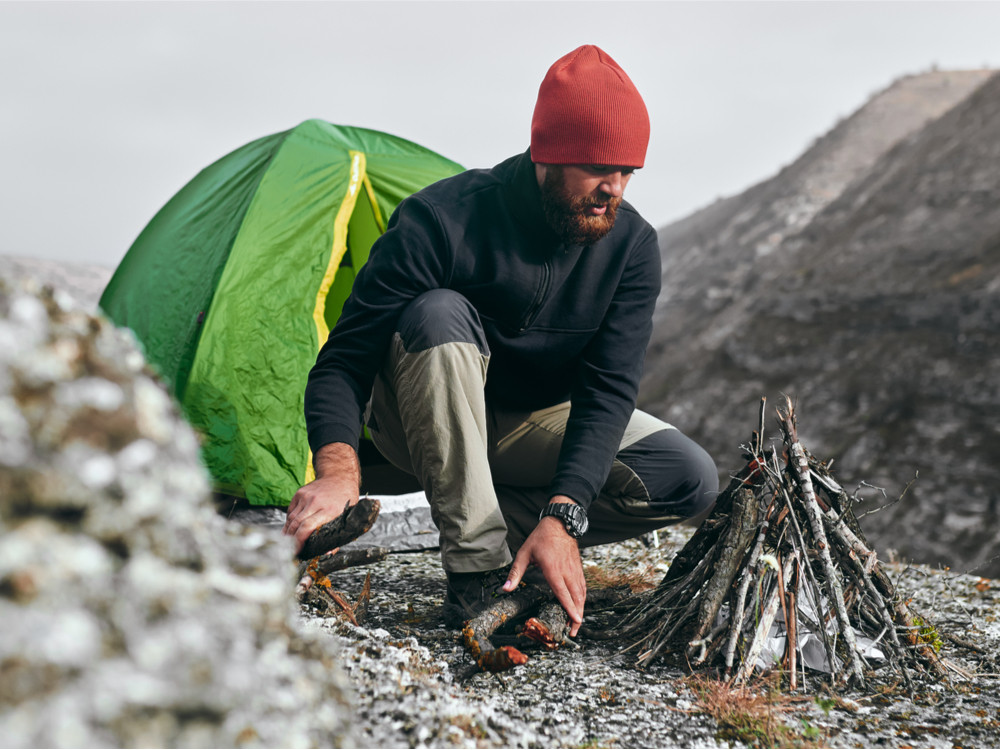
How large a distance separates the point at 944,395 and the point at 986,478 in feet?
6.62

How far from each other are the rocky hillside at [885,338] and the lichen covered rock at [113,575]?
8842 millimetres

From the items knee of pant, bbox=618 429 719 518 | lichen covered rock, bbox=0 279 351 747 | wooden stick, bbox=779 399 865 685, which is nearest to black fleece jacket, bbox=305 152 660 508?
knee of pant, bbox=618 429 719 518

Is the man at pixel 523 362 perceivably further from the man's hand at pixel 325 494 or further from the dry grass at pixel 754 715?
the dry grass at pixel 754 715

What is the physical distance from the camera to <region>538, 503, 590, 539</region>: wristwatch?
2492 millimetres

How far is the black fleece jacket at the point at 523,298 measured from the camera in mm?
2748

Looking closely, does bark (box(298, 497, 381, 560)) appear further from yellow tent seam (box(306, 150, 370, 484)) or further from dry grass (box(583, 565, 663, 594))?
yellow tent seam (box(306, 150, 370, 484))

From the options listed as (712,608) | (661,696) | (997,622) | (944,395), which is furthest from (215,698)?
(944,395)

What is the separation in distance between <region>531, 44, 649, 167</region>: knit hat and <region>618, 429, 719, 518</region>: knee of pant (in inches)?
44.5

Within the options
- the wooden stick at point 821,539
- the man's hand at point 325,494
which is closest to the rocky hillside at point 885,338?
the wooden stick at point 821,539

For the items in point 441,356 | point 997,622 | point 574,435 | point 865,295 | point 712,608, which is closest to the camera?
point 712,608

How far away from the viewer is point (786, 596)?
235 centimetres

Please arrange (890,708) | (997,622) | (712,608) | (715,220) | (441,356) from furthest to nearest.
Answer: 1. (715,220)
2. (997,622)
3. (441,356)
4. (712,608)
5. (890,708)

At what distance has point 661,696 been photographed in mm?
2189

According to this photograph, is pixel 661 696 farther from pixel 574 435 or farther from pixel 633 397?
pixel 633 397
